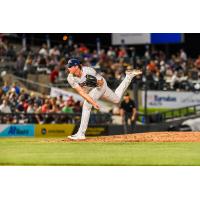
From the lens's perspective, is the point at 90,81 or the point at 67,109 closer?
the point at 90,81

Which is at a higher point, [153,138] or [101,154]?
[153,138]

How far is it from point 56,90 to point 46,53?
1626 millimetres

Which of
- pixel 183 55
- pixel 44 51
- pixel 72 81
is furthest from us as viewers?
pixel 183 55

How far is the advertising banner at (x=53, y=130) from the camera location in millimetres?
21703

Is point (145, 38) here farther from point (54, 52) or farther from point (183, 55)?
point (183, 55)

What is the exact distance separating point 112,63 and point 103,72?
148 cm

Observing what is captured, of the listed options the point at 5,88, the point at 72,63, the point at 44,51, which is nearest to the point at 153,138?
the point at 72,63

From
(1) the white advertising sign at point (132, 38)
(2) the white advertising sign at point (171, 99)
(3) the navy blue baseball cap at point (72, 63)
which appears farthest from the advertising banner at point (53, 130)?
(3) the navy blue baseball cap at point (72, 63)

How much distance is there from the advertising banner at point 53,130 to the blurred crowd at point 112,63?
1413 mm

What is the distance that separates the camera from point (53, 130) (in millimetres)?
22266

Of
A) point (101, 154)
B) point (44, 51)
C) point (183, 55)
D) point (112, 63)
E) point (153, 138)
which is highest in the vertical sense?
point (44, 51)

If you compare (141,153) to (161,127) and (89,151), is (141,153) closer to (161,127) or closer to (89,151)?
(89,151)

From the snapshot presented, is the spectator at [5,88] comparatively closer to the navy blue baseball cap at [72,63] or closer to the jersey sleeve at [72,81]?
the navy blue baseball cap at [72,63]

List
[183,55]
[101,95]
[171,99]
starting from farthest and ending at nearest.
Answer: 1. [183,55]
2. [171,99]
3. [101,95]
